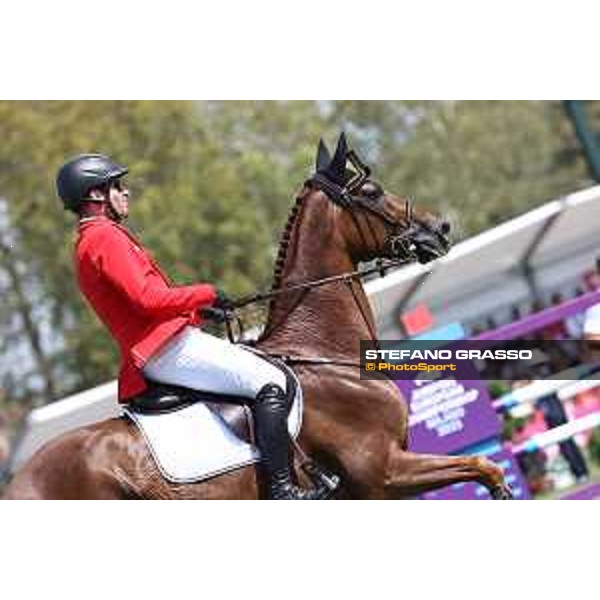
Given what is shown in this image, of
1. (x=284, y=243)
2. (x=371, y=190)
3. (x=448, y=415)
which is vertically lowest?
(x=448, y=415)

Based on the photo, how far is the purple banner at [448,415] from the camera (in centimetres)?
895

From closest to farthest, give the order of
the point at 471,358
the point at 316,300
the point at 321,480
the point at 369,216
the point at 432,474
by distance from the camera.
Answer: the point at 321,480
the point at 432,474
the point at 316,300
the point at 369,216
the point at 471,358

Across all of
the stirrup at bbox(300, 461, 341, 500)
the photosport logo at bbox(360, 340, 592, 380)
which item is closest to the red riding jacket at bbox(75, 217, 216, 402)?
the stirrup at bbox(300, 461, 341, 500)

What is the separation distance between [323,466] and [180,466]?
2.33 ft

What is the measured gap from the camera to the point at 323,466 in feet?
20.6

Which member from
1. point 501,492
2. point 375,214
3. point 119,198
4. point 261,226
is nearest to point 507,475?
point 501,492

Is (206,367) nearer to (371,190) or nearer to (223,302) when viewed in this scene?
(223,302)

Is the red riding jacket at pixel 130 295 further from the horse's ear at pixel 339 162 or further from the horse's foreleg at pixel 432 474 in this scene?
the horse's foreleg at pixel 432 474

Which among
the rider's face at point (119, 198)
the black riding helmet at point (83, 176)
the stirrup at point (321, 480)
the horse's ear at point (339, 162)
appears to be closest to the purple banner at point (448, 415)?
the horse's ear at point (339, 162)

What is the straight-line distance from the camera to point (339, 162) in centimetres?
667

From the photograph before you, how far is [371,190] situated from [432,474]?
57.2 inches

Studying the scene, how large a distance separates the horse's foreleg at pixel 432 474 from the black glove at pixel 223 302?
3.37ft

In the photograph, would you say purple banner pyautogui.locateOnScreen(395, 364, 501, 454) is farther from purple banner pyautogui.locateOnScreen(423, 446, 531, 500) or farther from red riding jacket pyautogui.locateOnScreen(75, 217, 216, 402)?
red riding jacket pyautogui.locateOnScreen(75, 217, 216, 402)
